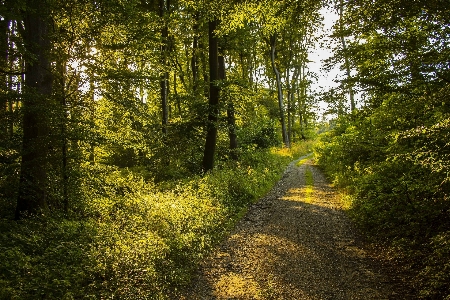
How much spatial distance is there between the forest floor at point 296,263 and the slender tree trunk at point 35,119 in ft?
15.5

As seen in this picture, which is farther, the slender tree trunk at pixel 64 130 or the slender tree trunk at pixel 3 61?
the slender tree trunk at pixel 64 130

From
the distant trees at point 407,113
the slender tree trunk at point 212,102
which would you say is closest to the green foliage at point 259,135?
the slender tree trunk at point 212,102

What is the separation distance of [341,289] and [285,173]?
564 inches

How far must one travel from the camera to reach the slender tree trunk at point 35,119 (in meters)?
7.32

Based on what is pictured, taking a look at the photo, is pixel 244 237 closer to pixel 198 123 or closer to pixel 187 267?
pixel 187 267

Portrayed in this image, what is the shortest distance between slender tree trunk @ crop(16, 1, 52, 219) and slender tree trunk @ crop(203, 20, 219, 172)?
7.36 metres

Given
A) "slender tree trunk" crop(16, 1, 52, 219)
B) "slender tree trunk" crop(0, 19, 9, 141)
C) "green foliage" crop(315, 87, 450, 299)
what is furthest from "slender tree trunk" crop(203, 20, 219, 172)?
"slender tree trunk" crop(0, 19, 9, 141)

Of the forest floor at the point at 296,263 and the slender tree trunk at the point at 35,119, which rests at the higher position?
the slender tree trunk at the point at 35,119

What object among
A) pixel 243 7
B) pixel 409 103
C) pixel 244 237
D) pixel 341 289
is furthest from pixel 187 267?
pixel 243 7

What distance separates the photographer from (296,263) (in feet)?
22.9

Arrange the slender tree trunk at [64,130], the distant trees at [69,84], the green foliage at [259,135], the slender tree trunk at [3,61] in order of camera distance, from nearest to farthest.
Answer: the slender tree trunk at [3,61]
the distant trees at [69,84]
the slender tree trunk at [64,130]
the green foliage at [259,135]

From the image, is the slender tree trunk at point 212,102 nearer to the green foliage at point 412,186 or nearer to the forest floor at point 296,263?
the forest floor at point 296,263

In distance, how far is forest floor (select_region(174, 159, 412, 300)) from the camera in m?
5.78

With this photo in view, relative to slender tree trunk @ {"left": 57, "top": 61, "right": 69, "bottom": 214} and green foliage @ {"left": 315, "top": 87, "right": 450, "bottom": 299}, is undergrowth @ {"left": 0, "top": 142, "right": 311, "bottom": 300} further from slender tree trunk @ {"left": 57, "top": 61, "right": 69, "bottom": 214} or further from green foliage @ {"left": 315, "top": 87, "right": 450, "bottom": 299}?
green foliage @ {"left": 315, "top": 87, "right": 450, "bottom": 299}
